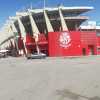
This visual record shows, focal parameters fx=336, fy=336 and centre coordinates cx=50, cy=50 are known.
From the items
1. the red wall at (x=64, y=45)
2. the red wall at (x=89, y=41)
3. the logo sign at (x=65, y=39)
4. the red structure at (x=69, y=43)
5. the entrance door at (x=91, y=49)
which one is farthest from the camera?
the entrance door at (x=91, y=49)

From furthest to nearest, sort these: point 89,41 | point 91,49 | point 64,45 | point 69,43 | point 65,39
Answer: point 91,49, point 89,41, point 65,39, point 69,43, point 64,45

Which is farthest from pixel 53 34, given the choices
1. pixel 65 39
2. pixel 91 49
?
pixel 91 49

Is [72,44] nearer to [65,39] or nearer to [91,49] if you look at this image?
[65,39]

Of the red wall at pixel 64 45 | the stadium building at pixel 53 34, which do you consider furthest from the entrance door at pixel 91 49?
the red wall at pixel 64 45

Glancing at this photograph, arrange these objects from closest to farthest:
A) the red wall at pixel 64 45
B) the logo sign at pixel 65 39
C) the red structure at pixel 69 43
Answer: the red wall at pixel 64 45
the red structure at pixel 69 43
the logo sign at pixel 65 39

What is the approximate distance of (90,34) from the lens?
9288 cm

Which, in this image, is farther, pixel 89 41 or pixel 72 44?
pixel 89 41

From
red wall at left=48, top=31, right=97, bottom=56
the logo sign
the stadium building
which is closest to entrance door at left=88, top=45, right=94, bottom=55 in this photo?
the stadium building

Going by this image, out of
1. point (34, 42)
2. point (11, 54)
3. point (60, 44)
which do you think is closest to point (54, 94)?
point (60, 44)

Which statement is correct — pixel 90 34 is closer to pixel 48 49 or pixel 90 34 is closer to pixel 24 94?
pixel 48 49

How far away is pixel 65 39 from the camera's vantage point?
9062cm

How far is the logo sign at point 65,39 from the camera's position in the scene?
9011 centimetres

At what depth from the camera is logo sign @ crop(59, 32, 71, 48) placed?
90.1 m

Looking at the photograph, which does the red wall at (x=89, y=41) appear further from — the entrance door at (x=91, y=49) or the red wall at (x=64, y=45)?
the red wall at (x=64, y=45)
